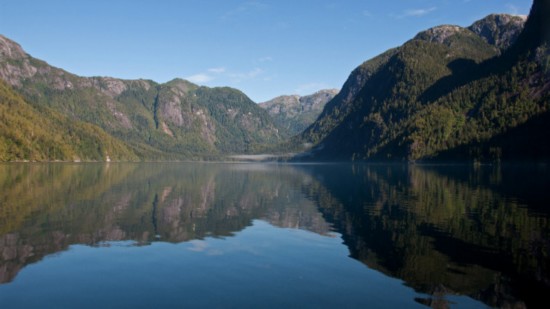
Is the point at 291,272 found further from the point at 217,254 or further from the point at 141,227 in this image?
the point at 141,227

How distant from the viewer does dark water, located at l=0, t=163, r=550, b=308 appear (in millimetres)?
24750

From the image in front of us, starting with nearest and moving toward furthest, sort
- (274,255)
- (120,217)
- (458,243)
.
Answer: (274,255) → (458,243) → (120,217)

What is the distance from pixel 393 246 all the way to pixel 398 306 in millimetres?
15042

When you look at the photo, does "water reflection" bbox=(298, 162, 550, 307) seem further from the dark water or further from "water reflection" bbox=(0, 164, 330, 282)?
"water reflection" bbox=(0, 164, 330, 282)

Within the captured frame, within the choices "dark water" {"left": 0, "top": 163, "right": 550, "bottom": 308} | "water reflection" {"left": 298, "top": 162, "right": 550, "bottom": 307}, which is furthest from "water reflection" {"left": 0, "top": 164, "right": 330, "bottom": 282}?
"water reflection" {"left": 298, "top": 162, "right": 550, "bottom": 307}

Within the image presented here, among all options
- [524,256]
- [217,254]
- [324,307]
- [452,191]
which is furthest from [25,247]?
[452,191]

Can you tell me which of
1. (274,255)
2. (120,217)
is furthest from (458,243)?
(120,217)

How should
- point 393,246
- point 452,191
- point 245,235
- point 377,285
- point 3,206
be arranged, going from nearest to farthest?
point 377,285 < point 393,246 < point 245,235 < point 3,206 < point 452,191

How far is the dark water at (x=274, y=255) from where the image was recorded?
2475 cm

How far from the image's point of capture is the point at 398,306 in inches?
922

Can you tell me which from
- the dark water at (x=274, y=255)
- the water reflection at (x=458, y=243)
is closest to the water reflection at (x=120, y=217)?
the dark water at (x=274, y=255)

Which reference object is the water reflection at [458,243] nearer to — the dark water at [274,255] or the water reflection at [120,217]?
the dark water at [274,255]

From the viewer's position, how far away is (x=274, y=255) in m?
36.0

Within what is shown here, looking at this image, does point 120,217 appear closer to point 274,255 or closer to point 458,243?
point 274,255
